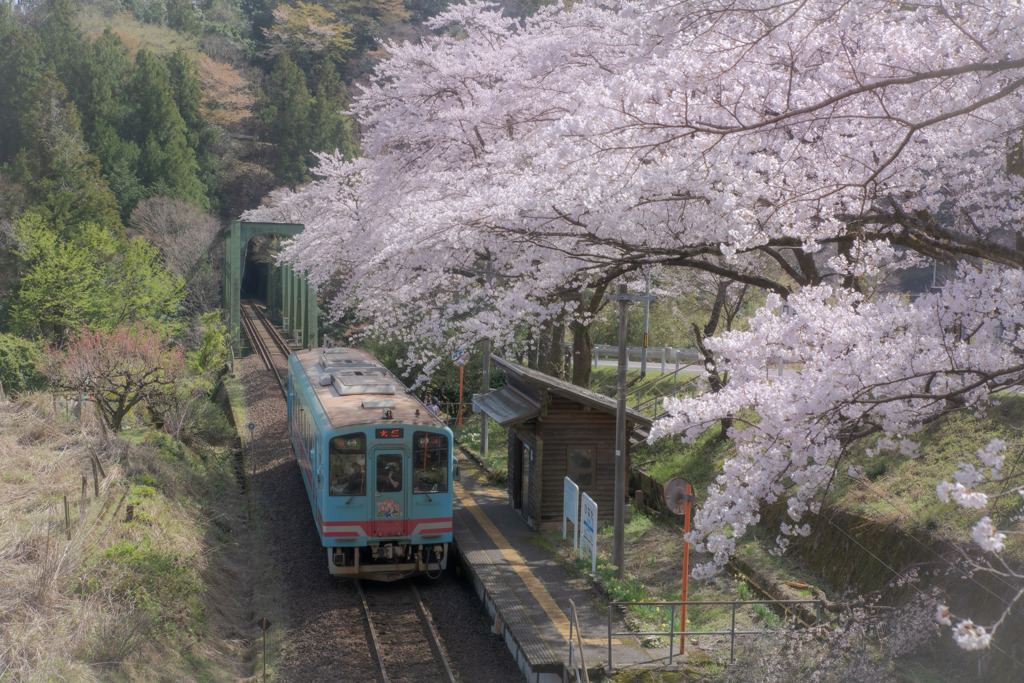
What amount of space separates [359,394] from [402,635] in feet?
12.1

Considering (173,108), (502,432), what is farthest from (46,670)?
(173,108)

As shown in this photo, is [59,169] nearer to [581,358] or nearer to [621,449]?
[581,358]

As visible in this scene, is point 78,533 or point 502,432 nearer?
point 78,533

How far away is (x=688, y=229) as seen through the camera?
9.70 meters

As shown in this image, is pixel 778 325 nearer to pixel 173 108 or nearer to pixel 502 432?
pixel 502 432

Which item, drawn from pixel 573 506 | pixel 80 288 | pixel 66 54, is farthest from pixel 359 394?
pixel 66 54

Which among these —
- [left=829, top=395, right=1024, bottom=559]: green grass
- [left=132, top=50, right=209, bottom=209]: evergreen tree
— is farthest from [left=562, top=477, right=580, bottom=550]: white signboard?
[left=132, top=50, right=209, bottom=209]: evergreen tree

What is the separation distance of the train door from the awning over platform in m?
1.83

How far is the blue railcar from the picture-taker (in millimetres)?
10328

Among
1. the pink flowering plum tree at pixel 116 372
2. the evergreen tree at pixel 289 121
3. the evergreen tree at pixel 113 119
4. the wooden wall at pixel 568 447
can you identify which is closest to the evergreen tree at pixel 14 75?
the evergreen tree at pixel 113 119

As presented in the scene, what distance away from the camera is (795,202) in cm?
694

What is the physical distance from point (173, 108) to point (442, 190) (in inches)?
1286

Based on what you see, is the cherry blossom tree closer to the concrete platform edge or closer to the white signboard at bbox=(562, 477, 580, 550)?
the concrete platform edge

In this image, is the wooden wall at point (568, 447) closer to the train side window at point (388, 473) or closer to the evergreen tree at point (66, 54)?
the train side window at point (388, 473)
